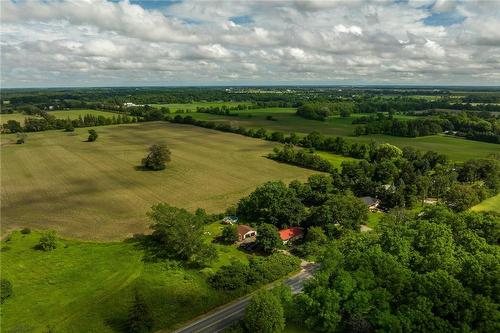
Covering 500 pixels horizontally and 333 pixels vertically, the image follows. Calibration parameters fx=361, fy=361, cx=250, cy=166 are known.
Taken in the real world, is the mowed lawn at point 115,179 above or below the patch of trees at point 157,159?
below

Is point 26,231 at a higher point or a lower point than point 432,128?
lower

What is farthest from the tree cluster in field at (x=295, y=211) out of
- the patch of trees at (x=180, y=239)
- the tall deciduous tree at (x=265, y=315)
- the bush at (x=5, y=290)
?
the bush at (x=5, y=290)

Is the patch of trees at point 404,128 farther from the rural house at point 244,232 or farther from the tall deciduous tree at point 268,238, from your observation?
the tall deciduous tree at point 268,238

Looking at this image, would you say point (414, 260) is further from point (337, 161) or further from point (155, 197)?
point (337, 161)

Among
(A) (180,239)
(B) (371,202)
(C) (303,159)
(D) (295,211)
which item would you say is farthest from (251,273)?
(C) (303,159)

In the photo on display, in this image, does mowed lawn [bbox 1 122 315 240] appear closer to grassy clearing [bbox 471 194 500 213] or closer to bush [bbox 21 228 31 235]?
bush [bbox 21 228 31 235]

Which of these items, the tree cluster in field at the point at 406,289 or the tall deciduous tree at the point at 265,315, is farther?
the tall deciduous tree at the point at 265,315

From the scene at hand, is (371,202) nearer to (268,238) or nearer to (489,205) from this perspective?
(489,205)
